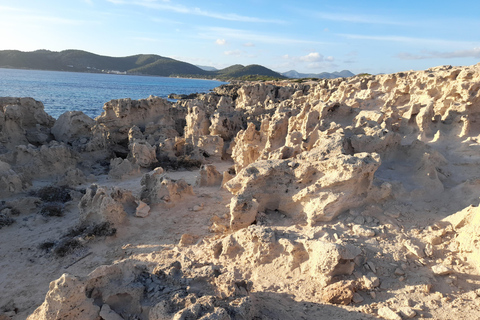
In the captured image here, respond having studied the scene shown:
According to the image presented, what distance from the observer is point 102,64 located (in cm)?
15512

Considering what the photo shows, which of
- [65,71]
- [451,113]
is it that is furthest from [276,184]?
[65,71]

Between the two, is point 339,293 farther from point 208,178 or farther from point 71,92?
point 71,92

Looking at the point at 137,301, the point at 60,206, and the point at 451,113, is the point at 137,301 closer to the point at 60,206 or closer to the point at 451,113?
the point at 60,206

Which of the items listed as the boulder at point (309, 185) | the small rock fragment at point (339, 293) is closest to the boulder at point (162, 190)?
the boulder at point (309, 185)

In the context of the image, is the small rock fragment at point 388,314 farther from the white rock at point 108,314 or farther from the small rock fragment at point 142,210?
the small rock fragment at point 142,210

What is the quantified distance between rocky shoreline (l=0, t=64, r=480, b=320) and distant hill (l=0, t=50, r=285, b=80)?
113 m

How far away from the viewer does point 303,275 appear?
16.0 feet

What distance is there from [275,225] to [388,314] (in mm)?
3010

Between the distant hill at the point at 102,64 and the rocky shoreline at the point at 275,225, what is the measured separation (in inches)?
4436

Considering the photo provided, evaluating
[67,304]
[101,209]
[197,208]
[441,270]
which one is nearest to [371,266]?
[441,270]

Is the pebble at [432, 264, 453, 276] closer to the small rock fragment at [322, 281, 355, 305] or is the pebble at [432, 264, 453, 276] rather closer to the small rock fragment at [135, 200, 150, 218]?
the small rock fragment at [322, 281, 355, 305]

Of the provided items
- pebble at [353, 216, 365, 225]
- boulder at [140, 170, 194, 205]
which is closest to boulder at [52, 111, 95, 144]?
boulder at [140, 170, 194, 205]

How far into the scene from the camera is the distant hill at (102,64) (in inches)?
5063

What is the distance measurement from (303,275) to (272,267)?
555 millimetres
